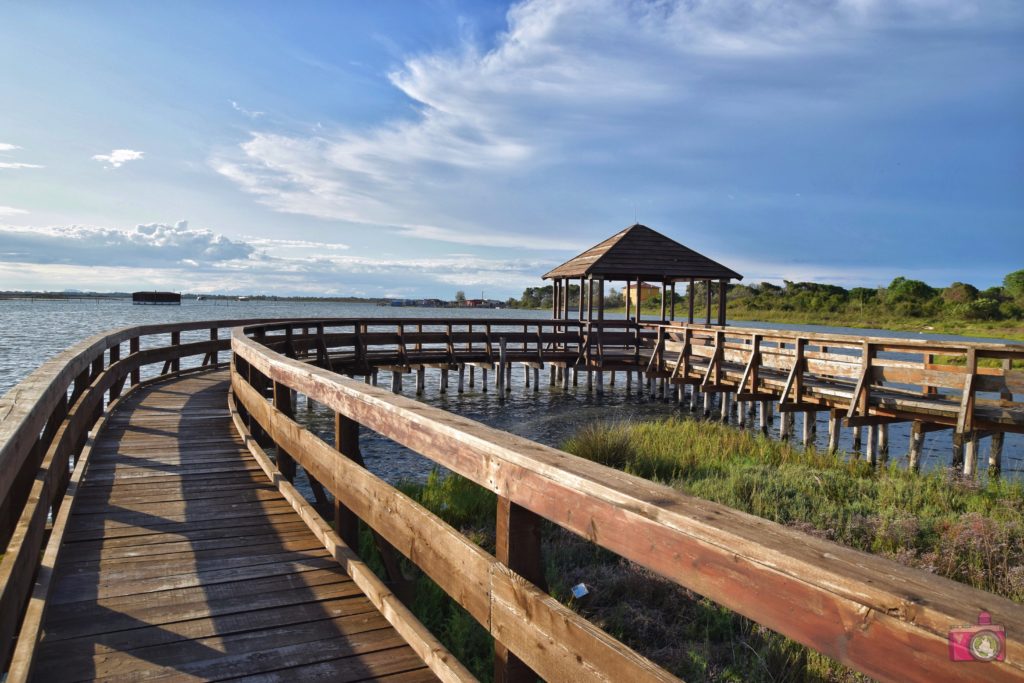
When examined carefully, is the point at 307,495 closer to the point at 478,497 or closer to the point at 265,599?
the point at 478,497

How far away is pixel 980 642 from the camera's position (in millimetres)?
921

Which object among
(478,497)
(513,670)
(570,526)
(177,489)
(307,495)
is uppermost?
(570,526)

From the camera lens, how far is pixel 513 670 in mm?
1986

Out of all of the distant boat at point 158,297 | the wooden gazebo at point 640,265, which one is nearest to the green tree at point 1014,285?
the wooden gazebo at point 640,265

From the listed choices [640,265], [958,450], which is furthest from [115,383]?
[640,265]

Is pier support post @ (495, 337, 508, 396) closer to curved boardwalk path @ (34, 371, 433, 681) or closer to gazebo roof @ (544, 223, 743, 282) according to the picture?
gazebo roof @ (544, 223, 743, 282)

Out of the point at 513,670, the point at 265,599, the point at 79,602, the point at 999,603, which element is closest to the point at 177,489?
the point at 79,602

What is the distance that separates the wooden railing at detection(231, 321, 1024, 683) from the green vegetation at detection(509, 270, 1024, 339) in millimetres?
57611

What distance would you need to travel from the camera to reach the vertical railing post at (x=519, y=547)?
6.40ft

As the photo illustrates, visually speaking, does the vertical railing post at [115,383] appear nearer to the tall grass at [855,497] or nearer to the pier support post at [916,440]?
the tall grass at [855,497]

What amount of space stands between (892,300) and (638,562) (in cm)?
8523

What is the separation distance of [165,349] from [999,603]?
11937 millimetres

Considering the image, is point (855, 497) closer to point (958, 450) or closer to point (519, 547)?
point (958, 450)

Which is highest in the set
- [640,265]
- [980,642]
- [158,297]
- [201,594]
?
[640,265]
